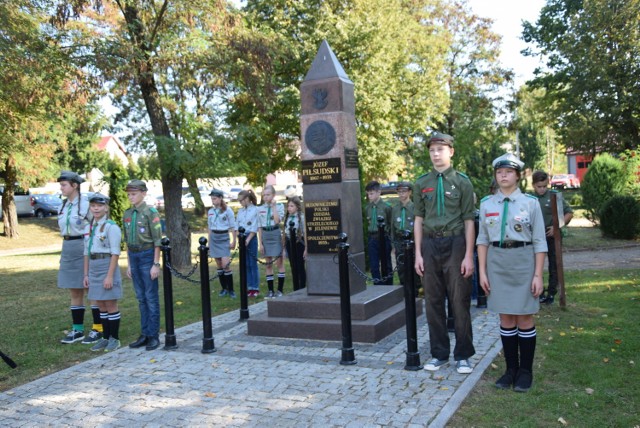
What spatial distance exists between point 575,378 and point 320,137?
14.0 ft

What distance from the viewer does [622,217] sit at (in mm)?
16781

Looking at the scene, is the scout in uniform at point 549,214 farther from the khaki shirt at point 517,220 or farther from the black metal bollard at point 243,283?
the black metal bollard at point 243,283

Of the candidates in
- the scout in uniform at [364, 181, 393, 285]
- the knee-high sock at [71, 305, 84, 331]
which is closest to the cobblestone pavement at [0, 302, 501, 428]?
the knee-high sock at [71, 305, 84, 331]

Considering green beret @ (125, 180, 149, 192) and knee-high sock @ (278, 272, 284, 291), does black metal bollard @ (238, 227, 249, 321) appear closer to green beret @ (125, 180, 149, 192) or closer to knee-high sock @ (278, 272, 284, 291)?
green beret @ (125, 180, 149, 192)

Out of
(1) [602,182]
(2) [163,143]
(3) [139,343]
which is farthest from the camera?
(1) [602,182]

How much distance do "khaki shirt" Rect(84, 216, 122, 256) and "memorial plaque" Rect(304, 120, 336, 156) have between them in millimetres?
2729

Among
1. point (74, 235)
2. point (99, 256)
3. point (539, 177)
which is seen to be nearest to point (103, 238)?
point (99, 256)

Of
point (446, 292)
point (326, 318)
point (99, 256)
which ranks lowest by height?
point (326, 318)

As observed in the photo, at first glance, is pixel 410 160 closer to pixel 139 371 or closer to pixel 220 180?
pixel 220 180

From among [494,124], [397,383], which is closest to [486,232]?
[397,383]

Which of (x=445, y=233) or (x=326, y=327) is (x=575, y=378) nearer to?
(x=445, y=233)

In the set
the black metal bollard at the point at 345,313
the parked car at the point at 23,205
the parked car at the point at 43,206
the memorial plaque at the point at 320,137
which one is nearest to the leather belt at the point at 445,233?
the black metal bollard at the point at 345,313

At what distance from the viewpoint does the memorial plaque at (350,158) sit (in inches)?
307

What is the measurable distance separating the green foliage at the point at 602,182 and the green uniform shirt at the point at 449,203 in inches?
629
